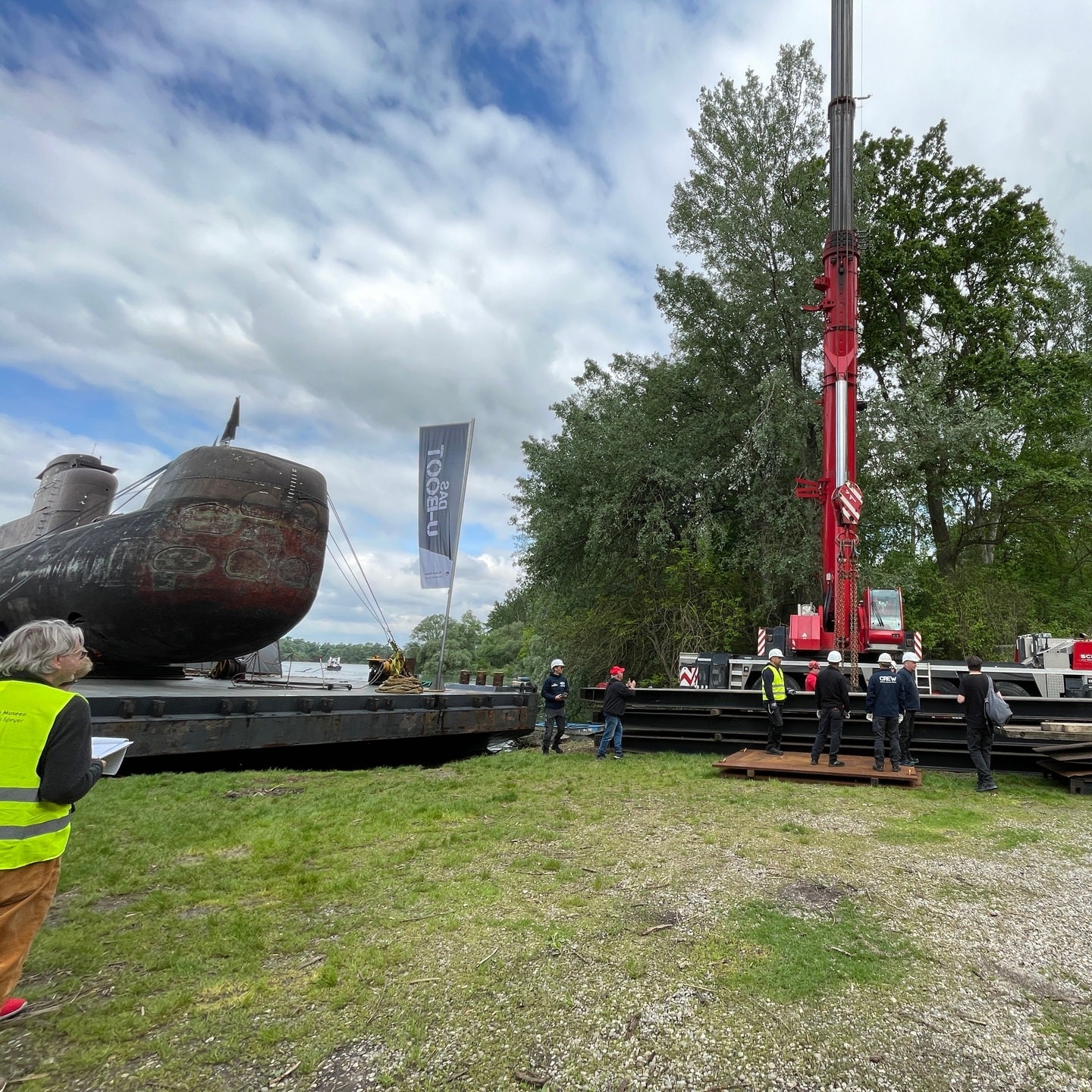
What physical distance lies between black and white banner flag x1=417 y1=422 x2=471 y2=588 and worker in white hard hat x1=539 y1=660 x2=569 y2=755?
2994mm

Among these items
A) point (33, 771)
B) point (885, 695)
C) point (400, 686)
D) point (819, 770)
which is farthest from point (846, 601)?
point (33, 771)

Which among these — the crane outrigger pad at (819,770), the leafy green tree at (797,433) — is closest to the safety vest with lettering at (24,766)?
the crane outrigger pad at (819,770)

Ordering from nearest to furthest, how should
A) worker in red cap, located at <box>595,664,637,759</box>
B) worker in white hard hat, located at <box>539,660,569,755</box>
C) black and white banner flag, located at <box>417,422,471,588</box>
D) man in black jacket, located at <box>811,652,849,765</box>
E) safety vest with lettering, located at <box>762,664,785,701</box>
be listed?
man in black jacket, located at <box>811,652,849,765</box> < safety vest with lettering, located at <box>762,664,785,701</box> < worker in red cap, located at <box>595,664,637,759</box> < worker in white hard hat, located at <box>539,660,569,755</box> < black and white banner flag, located at <box>417,422,471,588</box>

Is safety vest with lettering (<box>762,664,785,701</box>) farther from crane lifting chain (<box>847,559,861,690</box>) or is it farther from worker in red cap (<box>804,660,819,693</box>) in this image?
crane lifting chain (<box>847,559,861,690</box>)

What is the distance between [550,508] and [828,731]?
11258 mm

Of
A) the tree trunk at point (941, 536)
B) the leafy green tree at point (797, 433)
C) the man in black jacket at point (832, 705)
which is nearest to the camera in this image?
the man in black jacket at point (832, 705)

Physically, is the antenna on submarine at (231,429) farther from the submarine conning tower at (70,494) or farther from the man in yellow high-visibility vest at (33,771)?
the man in yellow high-visibility vest at (33,771)

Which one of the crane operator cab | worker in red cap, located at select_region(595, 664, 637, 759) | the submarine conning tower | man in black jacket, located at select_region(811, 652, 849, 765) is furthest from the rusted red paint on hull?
the crane operator cab

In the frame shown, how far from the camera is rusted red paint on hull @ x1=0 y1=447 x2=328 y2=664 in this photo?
31.7 feet

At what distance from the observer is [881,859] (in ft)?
17.8

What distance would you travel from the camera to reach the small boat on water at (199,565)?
9.66 meters

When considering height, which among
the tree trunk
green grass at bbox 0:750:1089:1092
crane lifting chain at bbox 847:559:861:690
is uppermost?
the tree trunk

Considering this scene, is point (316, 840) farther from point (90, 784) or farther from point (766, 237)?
point (766, 237)

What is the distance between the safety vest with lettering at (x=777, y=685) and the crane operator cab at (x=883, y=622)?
8.35 ft
